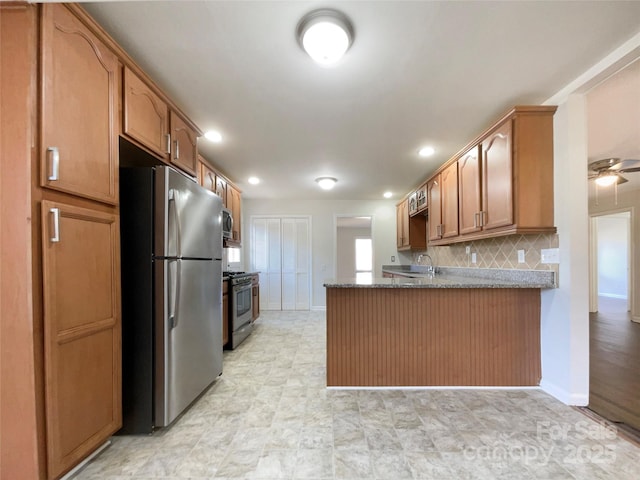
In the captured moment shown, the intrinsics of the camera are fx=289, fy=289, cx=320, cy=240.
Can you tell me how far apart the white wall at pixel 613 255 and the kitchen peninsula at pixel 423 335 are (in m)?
8.27

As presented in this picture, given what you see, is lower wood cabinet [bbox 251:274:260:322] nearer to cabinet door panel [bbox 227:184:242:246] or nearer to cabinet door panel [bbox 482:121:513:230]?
cabinet door panel [bbox 227:184:242:246]

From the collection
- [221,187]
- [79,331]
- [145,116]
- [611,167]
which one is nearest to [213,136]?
[145,116]

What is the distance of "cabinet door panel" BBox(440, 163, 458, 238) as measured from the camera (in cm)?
310

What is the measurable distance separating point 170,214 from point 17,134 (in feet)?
2.48

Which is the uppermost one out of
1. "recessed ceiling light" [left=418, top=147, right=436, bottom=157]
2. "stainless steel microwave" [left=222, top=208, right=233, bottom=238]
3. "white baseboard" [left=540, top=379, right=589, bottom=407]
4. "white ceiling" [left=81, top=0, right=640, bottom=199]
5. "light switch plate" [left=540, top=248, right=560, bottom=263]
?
"white ceiling" [left=81, top=0, right=640, bottom=199]

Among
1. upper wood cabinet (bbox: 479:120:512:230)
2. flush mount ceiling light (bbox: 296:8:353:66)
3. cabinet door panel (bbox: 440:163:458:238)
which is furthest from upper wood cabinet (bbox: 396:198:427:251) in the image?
flush mount ceiling light (bbox: 296:8:353:66)

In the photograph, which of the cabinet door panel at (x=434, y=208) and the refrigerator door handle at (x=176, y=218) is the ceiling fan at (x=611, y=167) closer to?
the cabinet door panel at (x=434, y=208)

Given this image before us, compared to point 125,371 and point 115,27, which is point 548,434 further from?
point 115,27

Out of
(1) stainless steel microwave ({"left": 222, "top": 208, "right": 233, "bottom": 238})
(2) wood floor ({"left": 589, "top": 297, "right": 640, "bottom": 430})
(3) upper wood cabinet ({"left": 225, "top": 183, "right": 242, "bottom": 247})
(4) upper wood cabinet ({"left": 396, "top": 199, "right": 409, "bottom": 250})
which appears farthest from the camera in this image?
(4) upper wood cabinet ({"left": 396, "top": 199, "right": 409, "bottom": 250})

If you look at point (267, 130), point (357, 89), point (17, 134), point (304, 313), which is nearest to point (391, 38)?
point (357, 89)

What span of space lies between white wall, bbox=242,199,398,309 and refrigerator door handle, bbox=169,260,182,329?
13.6 ft

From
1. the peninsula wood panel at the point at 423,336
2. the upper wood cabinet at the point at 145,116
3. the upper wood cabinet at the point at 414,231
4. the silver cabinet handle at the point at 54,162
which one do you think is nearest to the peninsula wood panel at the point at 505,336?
the peninsula wood panel at the point at 423,336

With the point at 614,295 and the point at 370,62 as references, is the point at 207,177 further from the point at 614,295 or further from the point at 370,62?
the point at 614,295

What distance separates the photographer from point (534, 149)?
219cm
